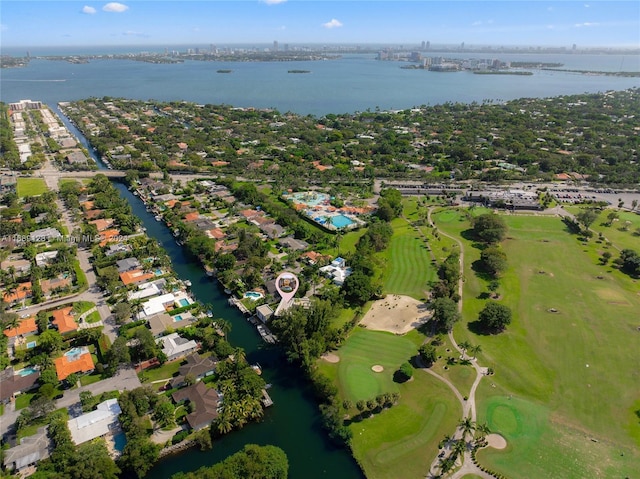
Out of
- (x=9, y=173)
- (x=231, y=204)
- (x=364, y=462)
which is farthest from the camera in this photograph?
(x=9, y=173)

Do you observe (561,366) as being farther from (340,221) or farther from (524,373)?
(340,221)

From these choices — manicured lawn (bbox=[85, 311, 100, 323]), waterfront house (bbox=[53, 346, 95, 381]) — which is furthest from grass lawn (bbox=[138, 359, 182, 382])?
manicured lawn (bbox=[85, 311, 100, 323])

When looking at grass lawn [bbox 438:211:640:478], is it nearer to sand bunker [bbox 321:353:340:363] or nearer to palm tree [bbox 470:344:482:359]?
palm tree [bbox 470:344:482:359]

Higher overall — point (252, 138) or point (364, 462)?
point (252, 138)

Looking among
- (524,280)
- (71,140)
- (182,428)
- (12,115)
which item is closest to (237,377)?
(182,428)

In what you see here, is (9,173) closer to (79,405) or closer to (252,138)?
(252,138)

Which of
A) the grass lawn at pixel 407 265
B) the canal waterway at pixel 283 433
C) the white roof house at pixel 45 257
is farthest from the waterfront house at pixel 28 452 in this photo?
the grass lawn at pixel 407 265

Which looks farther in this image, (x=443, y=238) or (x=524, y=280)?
(x=443, y=238)
